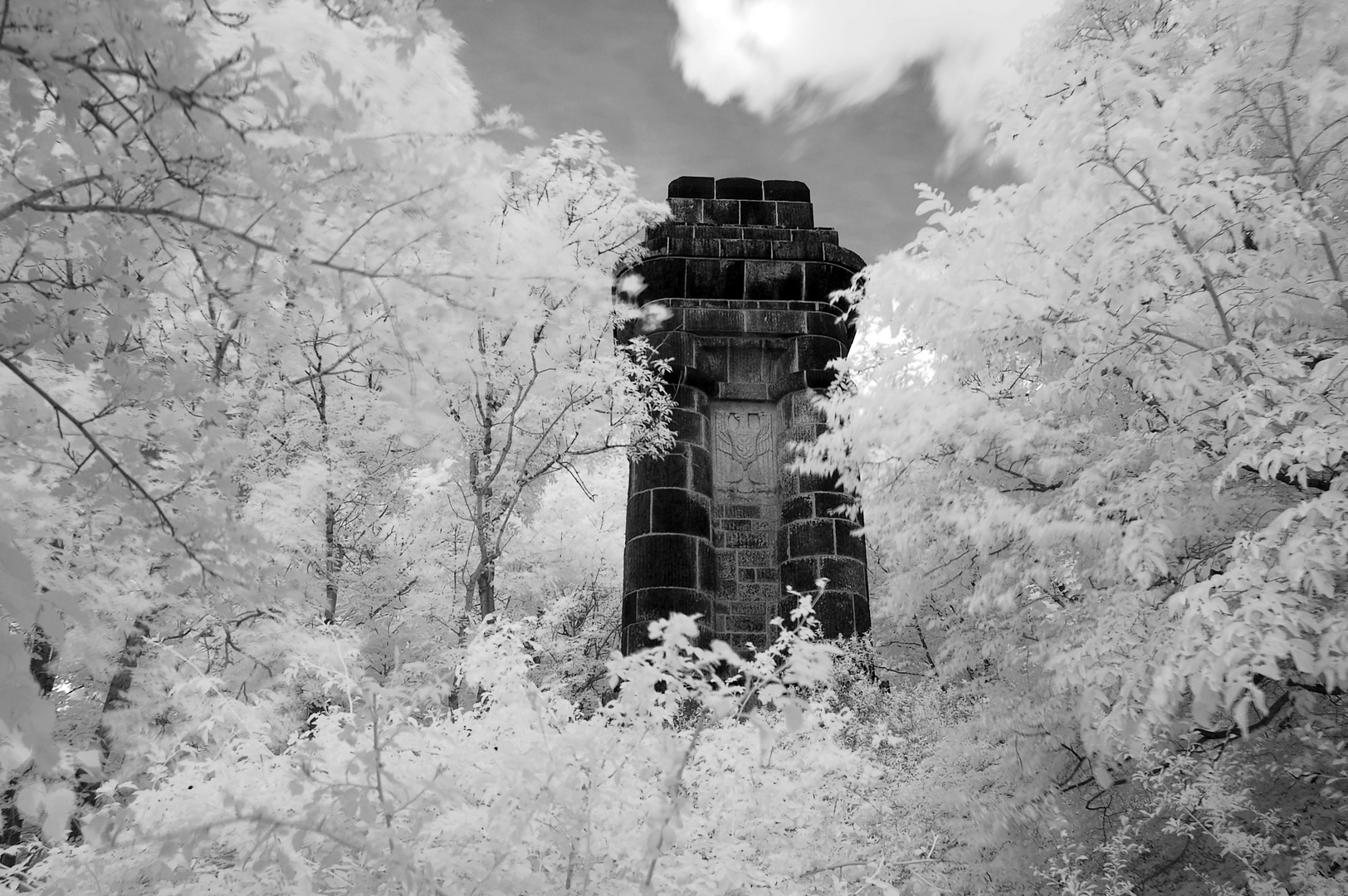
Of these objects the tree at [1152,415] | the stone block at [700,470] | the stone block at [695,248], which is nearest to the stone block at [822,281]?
the stone block at [695,248]

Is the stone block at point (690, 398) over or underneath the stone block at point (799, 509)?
over

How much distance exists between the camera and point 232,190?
2631 millimetres

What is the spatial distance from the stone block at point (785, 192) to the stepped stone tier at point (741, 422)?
19mm

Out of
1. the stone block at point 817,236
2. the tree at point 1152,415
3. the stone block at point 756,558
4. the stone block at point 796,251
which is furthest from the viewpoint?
the stone block at point 817,236

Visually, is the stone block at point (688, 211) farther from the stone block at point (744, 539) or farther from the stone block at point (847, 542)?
the stone block at point (847, 542)

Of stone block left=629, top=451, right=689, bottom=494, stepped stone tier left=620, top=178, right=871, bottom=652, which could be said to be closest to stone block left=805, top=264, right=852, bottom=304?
stepped stone tier left=620, top=178, right=871, bottom=652

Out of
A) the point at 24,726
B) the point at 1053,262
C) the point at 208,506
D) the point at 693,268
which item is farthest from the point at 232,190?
the point at 693,268

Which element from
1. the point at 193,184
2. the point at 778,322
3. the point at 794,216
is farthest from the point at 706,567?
the point at 193,184

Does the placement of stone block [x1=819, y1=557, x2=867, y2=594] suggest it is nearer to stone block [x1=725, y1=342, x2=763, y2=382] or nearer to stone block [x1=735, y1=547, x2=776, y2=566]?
stone block [x1=735, y1=547, x2=776, y2=566]

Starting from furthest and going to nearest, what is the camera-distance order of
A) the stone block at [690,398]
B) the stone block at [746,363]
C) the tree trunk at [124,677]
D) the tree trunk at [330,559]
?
the stone block at [746,363], the stone block at [690,398], the tree trunk at [330,559], the tree trunk at [124,677]

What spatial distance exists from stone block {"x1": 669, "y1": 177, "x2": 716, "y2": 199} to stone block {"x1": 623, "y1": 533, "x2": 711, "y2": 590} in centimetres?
453

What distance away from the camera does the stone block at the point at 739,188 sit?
446 inches

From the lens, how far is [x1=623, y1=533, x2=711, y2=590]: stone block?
9.26 metres

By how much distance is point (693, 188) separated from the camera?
11.4 meters
